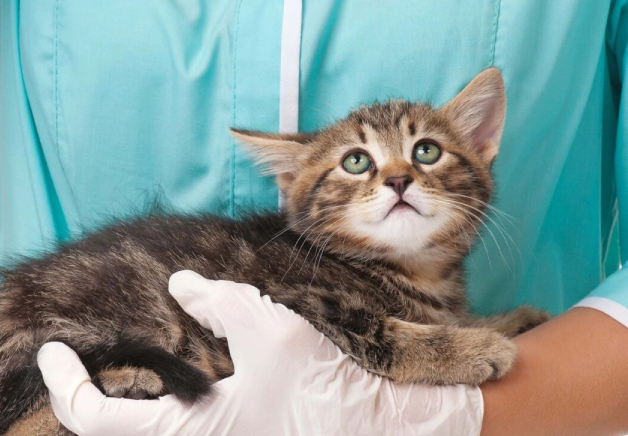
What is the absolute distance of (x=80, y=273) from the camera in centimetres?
121

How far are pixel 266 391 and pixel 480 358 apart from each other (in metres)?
0.38

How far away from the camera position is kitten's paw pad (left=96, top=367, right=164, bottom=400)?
1.08m

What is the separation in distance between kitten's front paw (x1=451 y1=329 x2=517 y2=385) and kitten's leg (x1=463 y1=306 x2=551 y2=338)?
28 cm

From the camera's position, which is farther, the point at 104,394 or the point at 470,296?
the point at 470,296

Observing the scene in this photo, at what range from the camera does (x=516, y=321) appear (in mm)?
1503

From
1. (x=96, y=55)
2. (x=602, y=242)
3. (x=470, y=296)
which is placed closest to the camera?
(x=96, y=55)

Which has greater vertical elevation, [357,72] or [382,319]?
[357,72]

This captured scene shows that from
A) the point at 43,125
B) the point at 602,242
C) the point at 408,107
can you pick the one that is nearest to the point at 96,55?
the point at 43,125

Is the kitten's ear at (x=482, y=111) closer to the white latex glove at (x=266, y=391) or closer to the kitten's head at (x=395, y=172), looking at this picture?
the kitten's head at (x=395, y=172)

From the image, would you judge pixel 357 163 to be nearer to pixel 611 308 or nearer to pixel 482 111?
pixel 482 111

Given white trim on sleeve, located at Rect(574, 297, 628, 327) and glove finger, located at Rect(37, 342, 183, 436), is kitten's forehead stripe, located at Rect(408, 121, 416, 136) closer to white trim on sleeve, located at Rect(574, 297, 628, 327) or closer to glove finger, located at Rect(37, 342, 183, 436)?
white trim on sleeve, located at Rect(574, 297, 628, 327)

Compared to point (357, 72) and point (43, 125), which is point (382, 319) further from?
point (43, 125)

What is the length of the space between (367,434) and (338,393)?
0.09 m

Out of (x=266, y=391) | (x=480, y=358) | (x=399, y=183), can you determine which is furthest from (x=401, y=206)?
(x=266, y=391)
